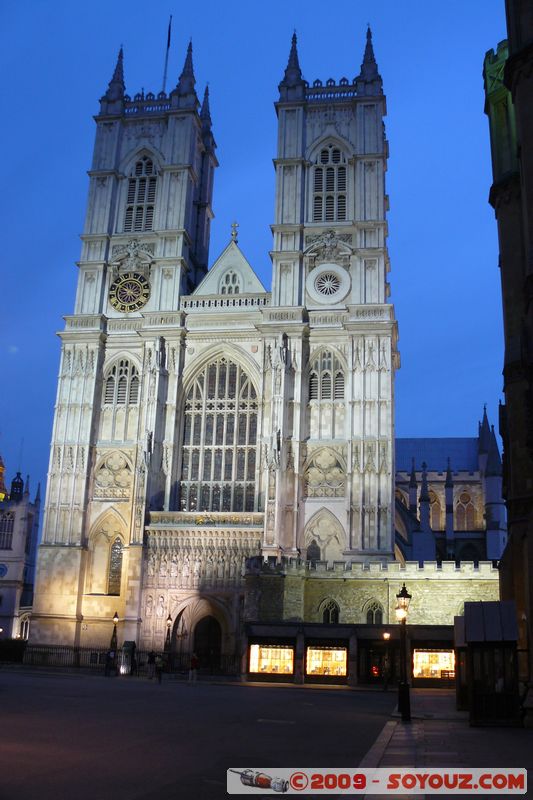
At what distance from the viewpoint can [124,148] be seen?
52062mm

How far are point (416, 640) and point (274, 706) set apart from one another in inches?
504

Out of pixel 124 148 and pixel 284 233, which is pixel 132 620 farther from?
pixel 124 148

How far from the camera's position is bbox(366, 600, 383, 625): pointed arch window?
1484 inches

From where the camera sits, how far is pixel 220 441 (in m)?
46.0

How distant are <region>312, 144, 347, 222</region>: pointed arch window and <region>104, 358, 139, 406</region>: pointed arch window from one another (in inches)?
544

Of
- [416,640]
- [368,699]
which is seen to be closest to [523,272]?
[368,699]

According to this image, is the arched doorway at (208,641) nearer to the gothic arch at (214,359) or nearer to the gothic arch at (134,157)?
the gothic arch at (214,359)

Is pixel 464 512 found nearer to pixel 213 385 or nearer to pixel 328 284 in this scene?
pixel 328 284

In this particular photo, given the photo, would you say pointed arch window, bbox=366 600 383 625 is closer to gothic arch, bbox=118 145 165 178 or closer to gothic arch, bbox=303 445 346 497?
gothic arch, bbox=303 445 346 497

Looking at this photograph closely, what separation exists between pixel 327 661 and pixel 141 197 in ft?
103

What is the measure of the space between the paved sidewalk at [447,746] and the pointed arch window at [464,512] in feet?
167

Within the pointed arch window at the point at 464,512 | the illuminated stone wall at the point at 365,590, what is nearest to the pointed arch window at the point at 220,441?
the illuminated stone wall at the point at 365,590

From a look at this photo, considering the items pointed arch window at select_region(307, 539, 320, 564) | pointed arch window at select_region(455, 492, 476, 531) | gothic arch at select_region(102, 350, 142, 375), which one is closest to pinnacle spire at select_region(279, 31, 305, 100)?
gothic arch at select_region(102, 350, 142, 375)

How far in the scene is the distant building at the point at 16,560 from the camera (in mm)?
68250
